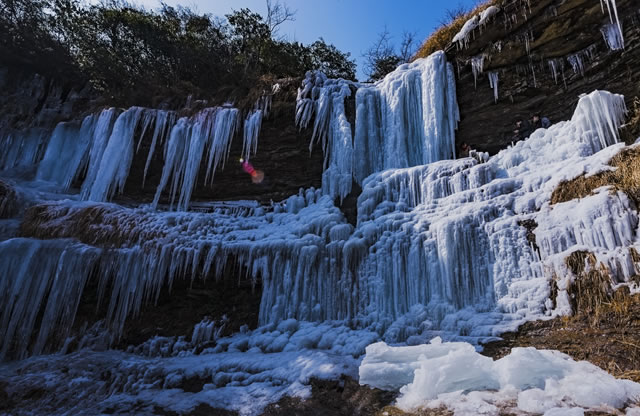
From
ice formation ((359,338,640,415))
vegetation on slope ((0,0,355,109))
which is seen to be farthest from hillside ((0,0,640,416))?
vegetation on slope ((0,0,355,109))

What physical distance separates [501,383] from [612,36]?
819 cm

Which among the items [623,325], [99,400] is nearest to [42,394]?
[99,400]

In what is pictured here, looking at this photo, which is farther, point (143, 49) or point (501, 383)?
point (143, 49)

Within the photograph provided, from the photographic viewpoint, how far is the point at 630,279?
402cm

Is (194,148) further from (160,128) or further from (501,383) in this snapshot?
(501,383)

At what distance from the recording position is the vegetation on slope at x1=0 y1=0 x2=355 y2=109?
14875mm

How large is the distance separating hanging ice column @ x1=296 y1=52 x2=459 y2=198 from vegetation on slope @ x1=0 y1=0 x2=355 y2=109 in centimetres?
605

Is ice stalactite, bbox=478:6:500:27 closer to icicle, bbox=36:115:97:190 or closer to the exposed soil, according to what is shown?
the exposed soil

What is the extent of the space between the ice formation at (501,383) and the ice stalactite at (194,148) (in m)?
8.57

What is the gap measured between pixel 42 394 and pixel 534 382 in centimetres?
623

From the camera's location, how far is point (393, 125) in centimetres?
933

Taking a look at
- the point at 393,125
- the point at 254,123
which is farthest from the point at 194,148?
the point at 393,125

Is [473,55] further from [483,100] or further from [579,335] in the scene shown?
[579,335]

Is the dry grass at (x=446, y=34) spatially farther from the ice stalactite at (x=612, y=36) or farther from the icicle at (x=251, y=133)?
the icicle at (x=251, y=133)
